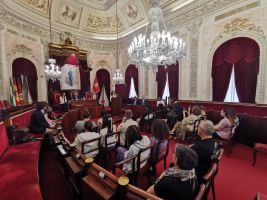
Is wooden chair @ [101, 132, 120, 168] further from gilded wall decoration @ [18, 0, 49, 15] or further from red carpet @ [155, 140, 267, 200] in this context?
gilded wall decoration @ [18, 0, 49, 15]

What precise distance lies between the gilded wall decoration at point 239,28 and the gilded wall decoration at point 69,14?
8.24 meters

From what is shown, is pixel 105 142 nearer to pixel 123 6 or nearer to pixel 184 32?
pixel 184 32

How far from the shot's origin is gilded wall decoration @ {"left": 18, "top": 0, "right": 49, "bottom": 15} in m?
7.25

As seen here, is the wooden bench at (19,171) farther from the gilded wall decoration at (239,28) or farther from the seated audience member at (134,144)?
the gilded wall decoration at (239,28)

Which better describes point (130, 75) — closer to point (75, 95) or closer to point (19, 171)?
point (75, 95)

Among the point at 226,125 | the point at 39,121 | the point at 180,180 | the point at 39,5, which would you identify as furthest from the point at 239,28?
the point at 39,5

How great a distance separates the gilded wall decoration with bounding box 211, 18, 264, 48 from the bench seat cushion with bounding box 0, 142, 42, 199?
7.26 m

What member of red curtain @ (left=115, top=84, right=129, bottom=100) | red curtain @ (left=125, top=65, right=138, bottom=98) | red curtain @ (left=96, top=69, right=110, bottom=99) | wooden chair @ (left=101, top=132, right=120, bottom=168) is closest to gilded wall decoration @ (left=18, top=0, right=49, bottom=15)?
red curtain @ (left=96, top=69, right=110, bottom=99)

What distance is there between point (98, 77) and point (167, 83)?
5.54 meters

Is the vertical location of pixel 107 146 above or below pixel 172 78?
below

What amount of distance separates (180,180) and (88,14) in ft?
36.7

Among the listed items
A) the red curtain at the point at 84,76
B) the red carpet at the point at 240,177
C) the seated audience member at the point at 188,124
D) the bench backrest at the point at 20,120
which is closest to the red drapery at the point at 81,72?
the red curtain at the point at 84,76

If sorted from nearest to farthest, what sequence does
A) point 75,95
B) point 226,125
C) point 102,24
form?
point 226,125, point 75,95, point 102,24

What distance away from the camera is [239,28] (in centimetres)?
555
